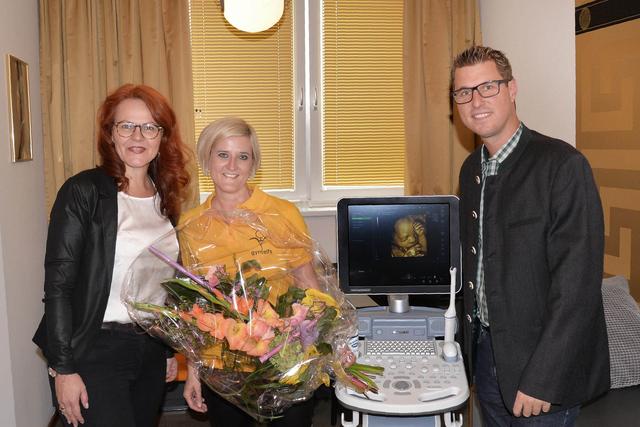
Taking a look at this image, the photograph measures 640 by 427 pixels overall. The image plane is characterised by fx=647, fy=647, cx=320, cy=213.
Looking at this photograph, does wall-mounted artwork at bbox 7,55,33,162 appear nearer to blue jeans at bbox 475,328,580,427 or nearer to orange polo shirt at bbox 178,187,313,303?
orange polo shirt at bbox 178,187,313,303

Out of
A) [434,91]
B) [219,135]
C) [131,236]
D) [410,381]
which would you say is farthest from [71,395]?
[434,91]

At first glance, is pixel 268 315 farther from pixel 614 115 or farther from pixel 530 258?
pixel 614 115

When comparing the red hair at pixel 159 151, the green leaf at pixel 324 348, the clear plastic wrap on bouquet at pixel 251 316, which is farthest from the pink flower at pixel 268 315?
the red hair at pixel 159 151

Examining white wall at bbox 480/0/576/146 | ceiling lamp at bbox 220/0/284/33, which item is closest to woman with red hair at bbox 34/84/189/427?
ceiling lamp at bbox 220/0/284/33

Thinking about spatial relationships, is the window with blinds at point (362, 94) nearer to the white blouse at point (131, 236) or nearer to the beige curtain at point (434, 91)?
the beige curtain at point (434, 91)

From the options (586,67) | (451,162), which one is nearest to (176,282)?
(586,67)

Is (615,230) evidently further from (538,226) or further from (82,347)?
(82,347)

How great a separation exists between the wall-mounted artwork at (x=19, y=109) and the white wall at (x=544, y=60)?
2.48m

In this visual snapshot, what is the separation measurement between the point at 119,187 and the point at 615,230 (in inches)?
79.7

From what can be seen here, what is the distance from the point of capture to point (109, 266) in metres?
1.83

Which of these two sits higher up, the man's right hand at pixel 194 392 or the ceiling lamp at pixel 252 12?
the ceiling lamp at pixel 252 12

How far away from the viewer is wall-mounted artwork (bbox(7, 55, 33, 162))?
283 centimetres

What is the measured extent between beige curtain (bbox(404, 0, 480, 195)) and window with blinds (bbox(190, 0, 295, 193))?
2.51 ft

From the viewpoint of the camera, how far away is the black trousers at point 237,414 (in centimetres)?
193
